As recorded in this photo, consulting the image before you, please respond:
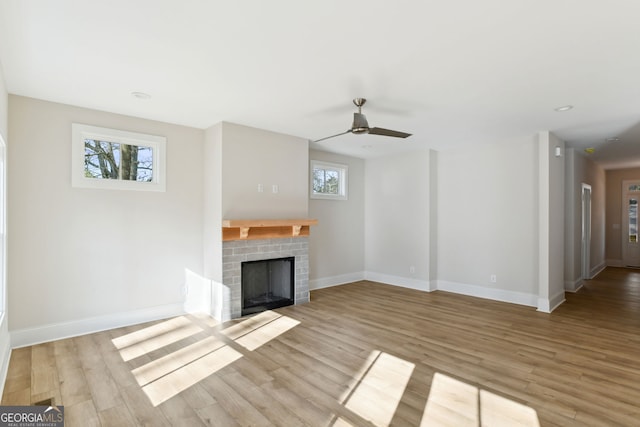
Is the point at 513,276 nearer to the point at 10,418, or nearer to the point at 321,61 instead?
the point at 321,61

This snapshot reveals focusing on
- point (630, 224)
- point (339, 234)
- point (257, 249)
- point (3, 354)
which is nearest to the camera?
point (3, 354)

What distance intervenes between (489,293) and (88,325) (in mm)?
5794

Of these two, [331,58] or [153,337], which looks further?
[153,337]

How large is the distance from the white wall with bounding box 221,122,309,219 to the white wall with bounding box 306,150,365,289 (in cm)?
92

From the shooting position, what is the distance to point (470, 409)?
238cm

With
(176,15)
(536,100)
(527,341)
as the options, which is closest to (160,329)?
(176,15)

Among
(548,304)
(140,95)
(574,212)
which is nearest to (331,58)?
(140,95)

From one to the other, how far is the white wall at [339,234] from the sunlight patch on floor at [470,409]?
12.3 feet

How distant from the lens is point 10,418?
1995mm

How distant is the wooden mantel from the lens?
4.37m

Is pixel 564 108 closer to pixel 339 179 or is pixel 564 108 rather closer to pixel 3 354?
pixel 339 179

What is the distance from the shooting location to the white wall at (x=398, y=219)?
20.3 ft

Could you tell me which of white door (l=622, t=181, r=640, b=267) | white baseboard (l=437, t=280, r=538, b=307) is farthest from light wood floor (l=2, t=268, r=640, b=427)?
white door (l=622, t=181, r=640, b=267)

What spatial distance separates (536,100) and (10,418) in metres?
5.08
